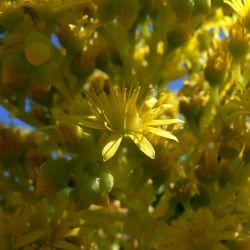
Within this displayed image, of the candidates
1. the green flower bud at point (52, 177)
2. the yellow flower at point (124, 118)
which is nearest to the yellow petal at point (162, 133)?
the yellow flower at point (124, 118)

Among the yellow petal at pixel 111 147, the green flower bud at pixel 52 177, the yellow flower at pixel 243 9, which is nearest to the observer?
the yellow petal at pixel 111 147

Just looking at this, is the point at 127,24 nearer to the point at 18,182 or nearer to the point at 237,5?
the point at 237,5

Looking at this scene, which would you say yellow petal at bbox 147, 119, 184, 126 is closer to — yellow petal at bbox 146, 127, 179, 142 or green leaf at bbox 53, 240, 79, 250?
yellow petal at bbox 146, 127, 179, 142

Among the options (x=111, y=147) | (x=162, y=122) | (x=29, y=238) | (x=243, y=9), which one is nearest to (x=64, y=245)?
(x=29, y=238)

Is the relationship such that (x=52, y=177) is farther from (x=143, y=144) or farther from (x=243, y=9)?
(x=243, y=9)

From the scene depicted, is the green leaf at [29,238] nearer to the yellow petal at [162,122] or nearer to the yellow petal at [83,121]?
the yellow petal at [83,121]

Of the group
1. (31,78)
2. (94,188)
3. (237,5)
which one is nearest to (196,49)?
(237,5)
